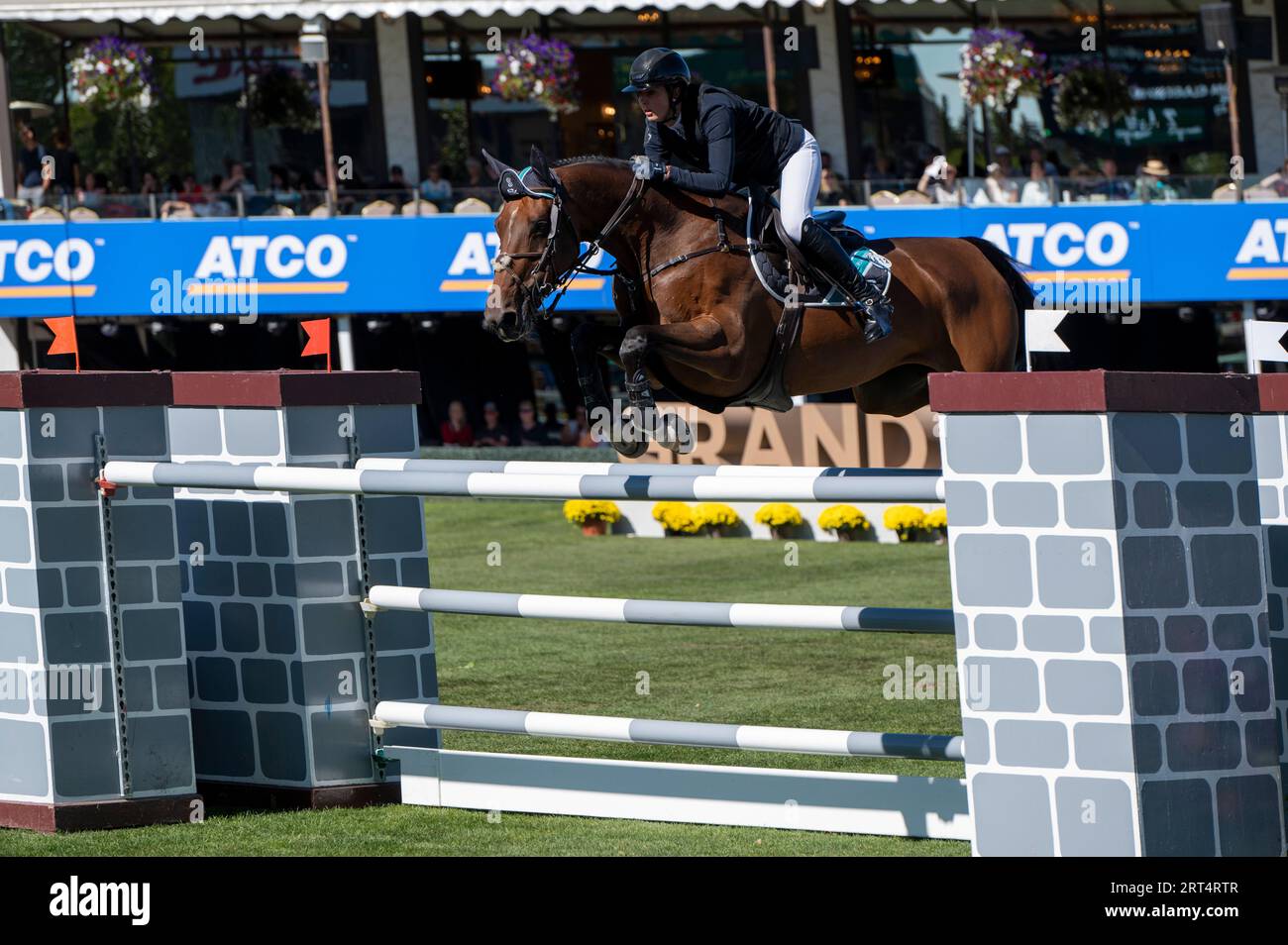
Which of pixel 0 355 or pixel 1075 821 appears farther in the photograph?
pixel 0 355

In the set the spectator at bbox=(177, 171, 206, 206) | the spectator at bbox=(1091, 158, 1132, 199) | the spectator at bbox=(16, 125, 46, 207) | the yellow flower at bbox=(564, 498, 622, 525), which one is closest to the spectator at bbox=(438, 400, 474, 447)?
the spectator at bbox=(177, 171, 206, 206)

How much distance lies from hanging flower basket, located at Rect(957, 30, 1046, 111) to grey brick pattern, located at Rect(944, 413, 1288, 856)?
14831 mm

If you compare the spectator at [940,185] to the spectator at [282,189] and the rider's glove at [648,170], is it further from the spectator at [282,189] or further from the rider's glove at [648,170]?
the rider's glove at [648,170]

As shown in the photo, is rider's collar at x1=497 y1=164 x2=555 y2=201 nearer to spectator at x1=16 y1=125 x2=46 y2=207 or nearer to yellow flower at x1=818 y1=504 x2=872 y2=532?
yellow flower at x1=818 y1=504 x2=872 y2=532

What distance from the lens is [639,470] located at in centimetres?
540

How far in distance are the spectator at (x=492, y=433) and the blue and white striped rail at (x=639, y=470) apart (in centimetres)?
1382

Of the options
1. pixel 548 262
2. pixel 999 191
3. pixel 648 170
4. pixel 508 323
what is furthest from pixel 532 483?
pixel 999 191

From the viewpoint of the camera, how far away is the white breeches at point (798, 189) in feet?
22.3

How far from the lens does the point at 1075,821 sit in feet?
14.4

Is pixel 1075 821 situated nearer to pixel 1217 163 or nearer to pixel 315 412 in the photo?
pixel 315 412

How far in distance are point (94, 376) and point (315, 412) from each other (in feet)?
2.39

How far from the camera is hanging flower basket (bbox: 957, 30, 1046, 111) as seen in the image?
18.6 meters

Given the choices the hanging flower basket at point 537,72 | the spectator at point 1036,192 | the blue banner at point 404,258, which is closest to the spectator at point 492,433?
the blue banner at point 404,258
